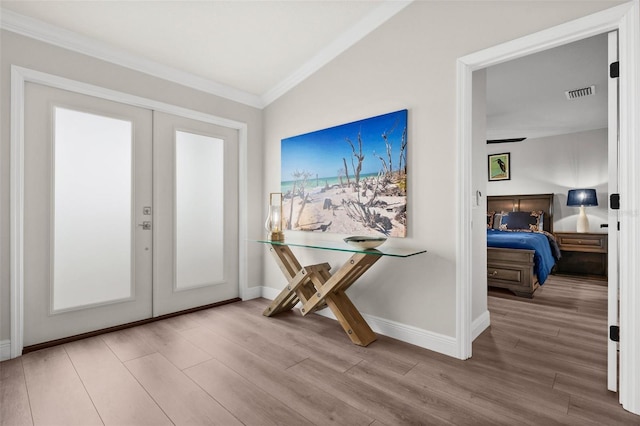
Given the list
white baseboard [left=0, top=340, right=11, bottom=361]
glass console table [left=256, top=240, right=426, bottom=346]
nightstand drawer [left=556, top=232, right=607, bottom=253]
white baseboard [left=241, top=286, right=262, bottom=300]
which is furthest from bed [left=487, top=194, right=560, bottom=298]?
white baseboard [left=0, top=340, right=11, bottom=361]

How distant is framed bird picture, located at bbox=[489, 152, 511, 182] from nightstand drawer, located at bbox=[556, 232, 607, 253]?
57.3 inches

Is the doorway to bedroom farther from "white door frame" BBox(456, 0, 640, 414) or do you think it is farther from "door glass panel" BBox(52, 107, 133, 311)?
"door glass panel" BBox(52, 107, 133, 311)

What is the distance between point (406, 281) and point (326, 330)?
836mm

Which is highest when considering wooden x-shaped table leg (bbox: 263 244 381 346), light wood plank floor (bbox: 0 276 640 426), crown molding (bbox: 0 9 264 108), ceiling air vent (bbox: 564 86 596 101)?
ceiling air vent (bbox: 564 86 596 101)

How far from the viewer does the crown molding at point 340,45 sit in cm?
265

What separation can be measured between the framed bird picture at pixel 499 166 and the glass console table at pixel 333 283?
4.80 meters

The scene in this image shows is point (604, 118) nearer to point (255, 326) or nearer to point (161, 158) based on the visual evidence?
point (255, 326)

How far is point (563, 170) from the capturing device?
558 centimetres

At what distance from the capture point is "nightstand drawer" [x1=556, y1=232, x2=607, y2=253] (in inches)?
195

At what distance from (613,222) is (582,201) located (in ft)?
13.8

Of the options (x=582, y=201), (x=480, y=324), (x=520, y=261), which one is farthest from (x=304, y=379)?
(x=582, y=201)

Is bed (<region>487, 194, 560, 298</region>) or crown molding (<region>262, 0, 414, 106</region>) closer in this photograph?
crown molding (<region>262, 0, 414, 106</region>)

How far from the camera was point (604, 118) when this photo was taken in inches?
190

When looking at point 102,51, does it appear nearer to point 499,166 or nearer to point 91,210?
point 91,210
